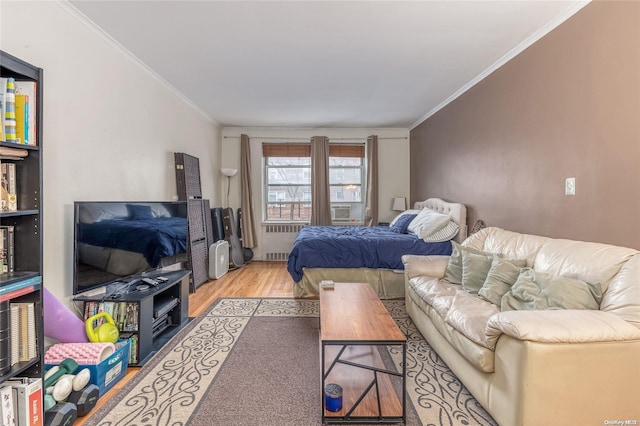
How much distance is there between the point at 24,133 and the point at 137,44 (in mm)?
1572

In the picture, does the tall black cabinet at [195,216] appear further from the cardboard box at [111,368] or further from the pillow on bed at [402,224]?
the pillow on bed at [402,224]

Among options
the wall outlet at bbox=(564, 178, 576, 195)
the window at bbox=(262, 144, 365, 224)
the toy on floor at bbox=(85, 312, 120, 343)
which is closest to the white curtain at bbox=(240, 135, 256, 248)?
the window at bbox=(262, 144, 365, 224)

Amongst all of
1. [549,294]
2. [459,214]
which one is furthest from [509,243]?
[459,214]

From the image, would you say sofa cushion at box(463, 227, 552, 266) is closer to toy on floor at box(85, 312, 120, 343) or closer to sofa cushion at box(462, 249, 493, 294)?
sofa cushion at box(462, 249, 493, 294)

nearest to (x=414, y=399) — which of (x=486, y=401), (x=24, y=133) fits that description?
(x=486, y=401)

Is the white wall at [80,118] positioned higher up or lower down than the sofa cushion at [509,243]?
higher up

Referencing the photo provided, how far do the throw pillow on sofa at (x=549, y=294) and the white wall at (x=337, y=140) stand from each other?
3.84 m

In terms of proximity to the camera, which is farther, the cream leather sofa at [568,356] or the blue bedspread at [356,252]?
the blue bedspread at [356,252]

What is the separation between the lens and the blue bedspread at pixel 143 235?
2068 mm

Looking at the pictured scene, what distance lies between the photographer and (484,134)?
10.3 feet

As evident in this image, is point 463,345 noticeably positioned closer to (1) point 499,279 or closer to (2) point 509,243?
(1) point 499,279

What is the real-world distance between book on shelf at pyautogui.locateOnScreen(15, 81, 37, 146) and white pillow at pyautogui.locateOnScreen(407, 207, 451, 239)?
11.1 feet

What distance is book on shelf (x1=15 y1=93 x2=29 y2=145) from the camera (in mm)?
1414

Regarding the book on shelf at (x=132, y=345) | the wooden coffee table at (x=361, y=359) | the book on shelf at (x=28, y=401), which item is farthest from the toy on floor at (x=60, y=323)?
the wooden coffee table at (x=361, y=359)
